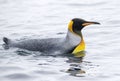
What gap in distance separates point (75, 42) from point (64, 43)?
12.6 inches

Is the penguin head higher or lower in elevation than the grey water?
higher

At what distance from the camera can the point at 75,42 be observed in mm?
15383

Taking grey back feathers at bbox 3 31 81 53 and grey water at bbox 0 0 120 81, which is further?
grey back feathers at bbox 3 31 81 53

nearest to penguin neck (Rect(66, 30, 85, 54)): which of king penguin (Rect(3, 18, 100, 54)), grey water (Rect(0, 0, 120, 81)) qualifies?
king penguin (Rect(3, 18, 100, 54))

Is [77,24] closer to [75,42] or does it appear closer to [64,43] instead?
[75,42]

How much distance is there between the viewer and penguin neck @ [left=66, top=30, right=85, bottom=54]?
15320mm

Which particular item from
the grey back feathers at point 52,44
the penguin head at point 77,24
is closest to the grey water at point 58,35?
the grey back feathers at point 52,44

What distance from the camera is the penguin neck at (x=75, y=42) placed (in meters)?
15.3

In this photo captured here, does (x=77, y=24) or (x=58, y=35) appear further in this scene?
(x=58, y=35)

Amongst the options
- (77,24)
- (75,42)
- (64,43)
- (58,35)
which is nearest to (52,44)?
(64,43)

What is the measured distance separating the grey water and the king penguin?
26 centimetres

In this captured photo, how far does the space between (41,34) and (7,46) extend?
2032 mm

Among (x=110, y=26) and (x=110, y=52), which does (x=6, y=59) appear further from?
(x=110, y=26)

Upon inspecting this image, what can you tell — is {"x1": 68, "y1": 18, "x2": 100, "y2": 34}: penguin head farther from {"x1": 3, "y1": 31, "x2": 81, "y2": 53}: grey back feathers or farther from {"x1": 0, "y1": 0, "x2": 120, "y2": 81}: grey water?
{"x1": 0, "y1": 0, "x2": 120, "y2": 81}: grey water
